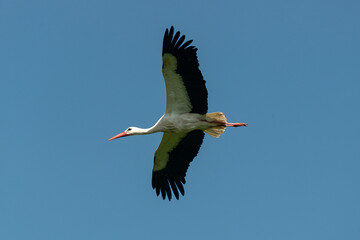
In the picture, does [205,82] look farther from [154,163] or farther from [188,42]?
[154,163]

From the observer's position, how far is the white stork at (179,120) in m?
10.3

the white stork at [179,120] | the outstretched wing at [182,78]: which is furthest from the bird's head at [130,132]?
the outstretched wing at [182,78]

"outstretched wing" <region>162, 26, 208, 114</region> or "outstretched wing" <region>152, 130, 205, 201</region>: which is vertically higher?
"outstretched wing" <region>162, 26, 208, 114</region>

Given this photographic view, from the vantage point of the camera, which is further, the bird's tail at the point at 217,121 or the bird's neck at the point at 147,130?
the bird's neck at the point at 147,130

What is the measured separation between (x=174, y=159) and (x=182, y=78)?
6.78 feet

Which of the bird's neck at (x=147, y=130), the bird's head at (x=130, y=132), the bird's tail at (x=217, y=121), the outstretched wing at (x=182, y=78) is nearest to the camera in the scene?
the outstretched wing at (x=182, y=78)

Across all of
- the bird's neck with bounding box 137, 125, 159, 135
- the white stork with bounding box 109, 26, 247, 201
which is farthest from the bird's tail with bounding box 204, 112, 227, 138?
the bird's neck with bounding box 137, 125, 159, 135

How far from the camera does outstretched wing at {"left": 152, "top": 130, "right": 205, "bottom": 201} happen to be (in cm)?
1165

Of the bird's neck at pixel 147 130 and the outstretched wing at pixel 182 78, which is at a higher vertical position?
the outstretched wing at pixel 182 78

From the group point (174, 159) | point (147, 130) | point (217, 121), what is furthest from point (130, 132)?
point (217, 121)

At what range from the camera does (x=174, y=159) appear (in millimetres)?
11891

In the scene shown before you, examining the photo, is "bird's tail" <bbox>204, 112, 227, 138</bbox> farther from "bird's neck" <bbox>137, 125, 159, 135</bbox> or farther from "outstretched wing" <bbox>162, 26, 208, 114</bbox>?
"bird's neck" <bbox>137, 125, 159, 135</bbox>

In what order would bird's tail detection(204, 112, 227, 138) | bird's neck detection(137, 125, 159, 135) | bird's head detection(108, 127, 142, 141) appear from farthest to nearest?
bird's head detection(108, 127, 142, 141) → bird's neck detection(137, 125, 159, 135) → bird's tail detection(204, 112, 227, 138)

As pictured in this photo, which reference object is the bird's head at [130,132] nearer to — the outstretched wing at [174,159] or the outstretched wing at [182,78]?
the outstretched wing at [174,159]
